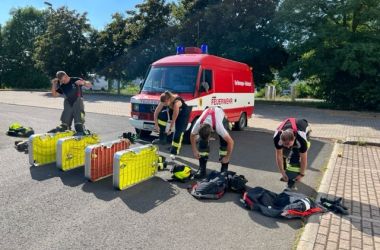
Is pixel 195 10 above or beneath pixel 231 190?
above

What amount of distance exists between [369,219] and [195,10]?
25308 millimetres

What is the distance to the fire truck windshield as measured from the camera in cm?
1049

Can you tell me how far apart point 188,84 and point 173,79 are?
0.54 meters

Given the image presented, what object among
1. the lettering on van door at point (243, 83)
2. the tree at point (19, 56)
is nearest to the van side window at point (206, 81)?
the lettering on van door at point (243, 83)

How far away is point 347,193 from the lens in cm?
619

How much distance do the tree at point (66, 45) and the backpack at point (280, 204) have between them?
3312 centimetres

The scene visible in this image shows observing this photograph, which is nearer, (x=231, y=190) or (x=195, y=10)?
(x=231, y=190)

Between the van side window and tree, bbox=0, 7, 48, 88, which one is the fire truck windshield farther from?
tree, bbox=0, 7, 48, 88

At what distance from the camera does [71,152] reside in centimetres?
714

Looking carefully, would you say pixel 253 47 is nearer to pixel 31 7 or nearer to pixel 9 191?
pixel 9 191

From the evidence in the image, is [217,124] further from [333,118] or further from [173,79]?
[333,118]

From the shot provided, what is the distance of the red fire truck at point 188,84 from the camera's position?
1026 centimetres

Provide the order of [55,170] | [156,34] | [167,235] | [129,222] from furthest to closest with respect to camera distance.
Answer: [156,34], [55,170], [129,222], [167,235]

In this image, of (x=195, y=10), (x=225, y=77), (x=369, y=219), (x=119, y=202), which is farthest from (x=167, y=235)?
(x=195, y=10)
